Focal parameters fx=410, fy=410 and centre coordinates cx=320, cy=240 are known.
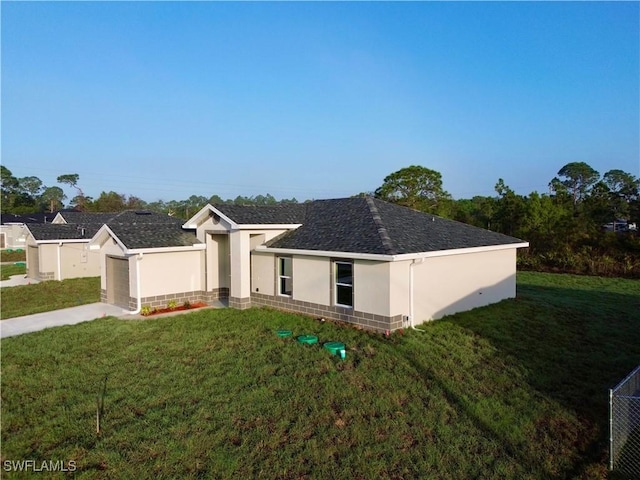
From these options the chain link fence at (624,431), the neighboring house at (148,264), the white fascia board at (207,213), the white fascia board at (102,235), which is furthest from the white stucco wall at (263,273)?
the chain link fence at (624,431)

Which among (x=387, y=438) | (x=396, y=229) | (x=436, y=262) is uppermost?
(x=396, y=229)

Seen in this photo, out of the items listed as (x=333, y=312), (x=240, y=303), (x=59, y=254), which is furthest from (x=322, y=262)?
(x=59, y=254)

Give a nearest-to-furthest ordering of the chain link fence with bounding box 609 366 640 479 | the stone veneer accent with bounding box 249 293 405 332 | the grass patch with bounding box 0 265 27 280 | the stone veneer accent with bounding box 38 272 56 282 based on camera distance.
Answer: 1. the chain link fence with bounding box 609 366 640 479
2. the stone veneer accent with bounding box 249 293 405 332
3. the stone veneer accent with bounding box 38 272 56 282
4. the grass patch with bounding box 0 265 27 280

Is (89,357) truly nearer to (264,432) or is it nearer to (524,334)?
(264,432)

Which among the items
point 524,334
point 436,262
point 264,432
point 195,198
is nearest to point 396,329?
point 436,262

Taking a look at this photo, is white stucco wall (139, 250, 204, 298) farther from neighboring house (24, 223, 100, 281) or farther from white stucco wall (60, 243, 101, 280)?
neighboring house (24, 223, 100, 281)

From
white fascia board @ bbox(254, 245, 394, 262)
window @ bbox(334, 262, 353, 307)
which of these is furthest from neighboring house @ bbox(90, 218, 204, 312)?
window @ bbox(334, 262, 353, 307)
